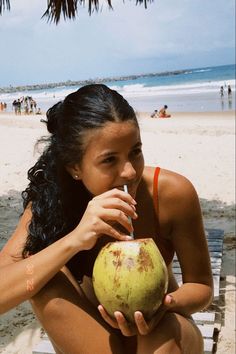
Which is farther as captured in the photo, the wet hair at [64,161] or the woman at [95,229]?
the wet hair at [64,161]

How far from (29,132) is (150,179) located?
17.2ft

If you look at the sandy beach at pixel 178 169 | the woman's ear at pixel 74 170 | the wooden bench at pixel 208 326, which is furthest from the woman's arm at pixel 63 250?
the wooden bench at pixel 208 326

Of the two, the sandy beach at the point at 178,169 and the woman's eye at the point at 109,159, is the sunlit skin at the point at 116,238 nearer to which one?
the woman's eye at the point at 109,159

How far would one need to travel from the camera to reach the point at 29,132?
6793mm

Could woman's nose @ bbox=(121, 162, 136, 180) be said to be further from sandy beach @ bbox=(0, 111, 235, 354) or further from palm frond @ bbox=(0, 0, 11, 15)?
palm frond @ bbox=(0, 0, 11, 15)

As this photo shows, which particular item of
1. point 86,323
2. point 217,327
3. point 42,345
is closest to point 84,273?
point 86,323

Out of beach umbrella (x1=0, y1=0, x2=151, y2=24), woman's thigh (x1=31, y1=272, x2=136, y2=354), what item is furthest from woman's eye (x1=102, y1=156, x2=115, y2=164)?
beach umbrella (x1=0, y1=0, x2=151, y2=24)

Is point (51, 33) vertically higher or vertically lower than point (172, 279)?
higher

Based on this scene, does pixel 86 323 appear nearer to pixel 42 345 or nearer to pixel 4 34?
pixel 42 345

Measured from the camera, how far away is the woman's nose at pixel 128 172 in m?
1.47

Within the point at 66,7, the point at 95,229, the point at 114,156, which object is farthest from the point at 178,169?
the point at 95,229

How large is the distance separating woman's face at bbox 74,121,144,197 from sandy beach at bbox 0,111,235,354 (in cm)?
52

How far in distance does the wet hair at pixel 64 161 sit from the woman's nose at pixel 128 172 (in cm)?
15

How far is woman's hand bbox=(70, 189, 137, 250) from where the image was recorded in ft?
4.42
